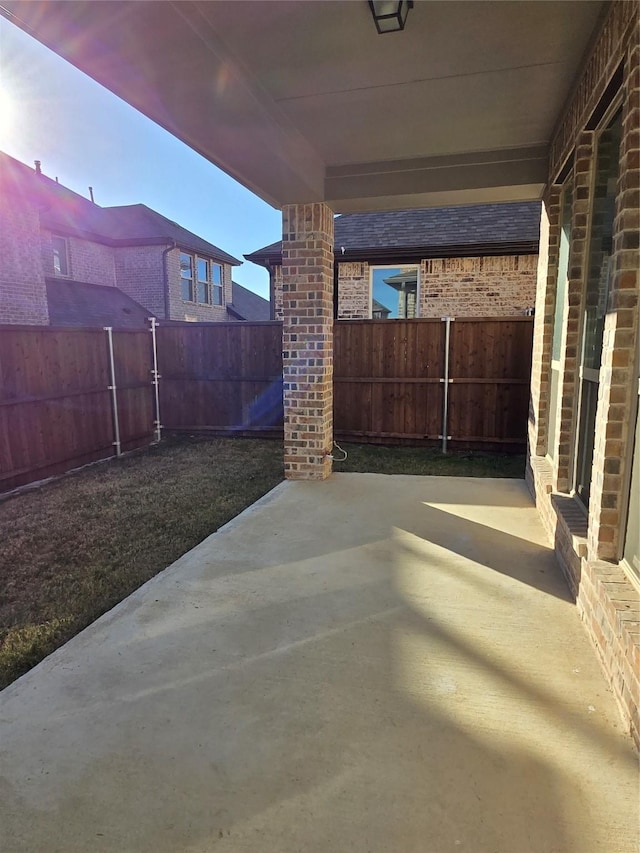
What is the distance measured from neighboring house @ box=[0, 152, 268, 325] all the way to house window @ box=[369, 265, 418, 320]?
7.31 meters

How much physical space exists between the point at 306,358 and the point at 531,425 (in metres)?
2.35

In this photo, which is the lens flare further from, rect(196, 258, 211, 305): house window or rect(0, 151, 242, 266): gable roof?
rect(196, 258, 211, 305): house window

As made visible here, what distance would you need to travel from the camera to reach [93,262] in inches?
612

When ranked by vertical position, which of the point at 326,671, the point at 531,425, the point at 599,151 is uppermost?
the point at 599,151

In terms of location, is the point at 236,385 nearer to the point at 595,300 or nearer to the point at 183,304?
the point at 595,300

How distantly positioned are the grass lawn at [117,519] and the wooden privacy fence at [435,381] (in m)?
0.39

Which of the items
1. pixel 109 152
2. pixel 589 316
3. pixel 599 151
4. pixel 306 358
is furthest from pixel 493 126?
pixel 109 152

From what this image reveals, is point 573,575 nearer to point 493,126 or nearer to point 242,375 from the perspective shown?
point 493,126

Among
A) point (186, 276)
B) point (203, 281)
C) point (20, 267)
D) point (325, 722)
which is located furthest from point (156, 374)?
point (203, 281)

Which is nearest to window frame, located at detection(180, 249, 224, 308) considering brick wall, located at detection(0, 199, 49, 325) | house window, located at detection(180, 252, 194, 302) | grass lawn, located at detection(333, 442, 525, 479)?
house window, located at detection(180, 252, 194, 302)

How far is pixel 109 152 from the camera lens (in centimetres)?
1025

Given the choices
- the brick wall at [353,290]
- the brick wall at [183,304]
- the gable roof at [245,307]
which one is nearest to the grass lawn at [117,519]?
the brick wall at [353,290]

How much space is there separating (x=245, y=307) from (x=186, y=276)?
20.2ft

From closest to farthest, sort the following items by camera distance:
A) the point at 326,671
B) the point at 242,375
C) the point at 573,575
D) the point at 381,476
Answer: the point at 326,671 < the point at 573,575 < the point at 381,476 < the point at 242,375
